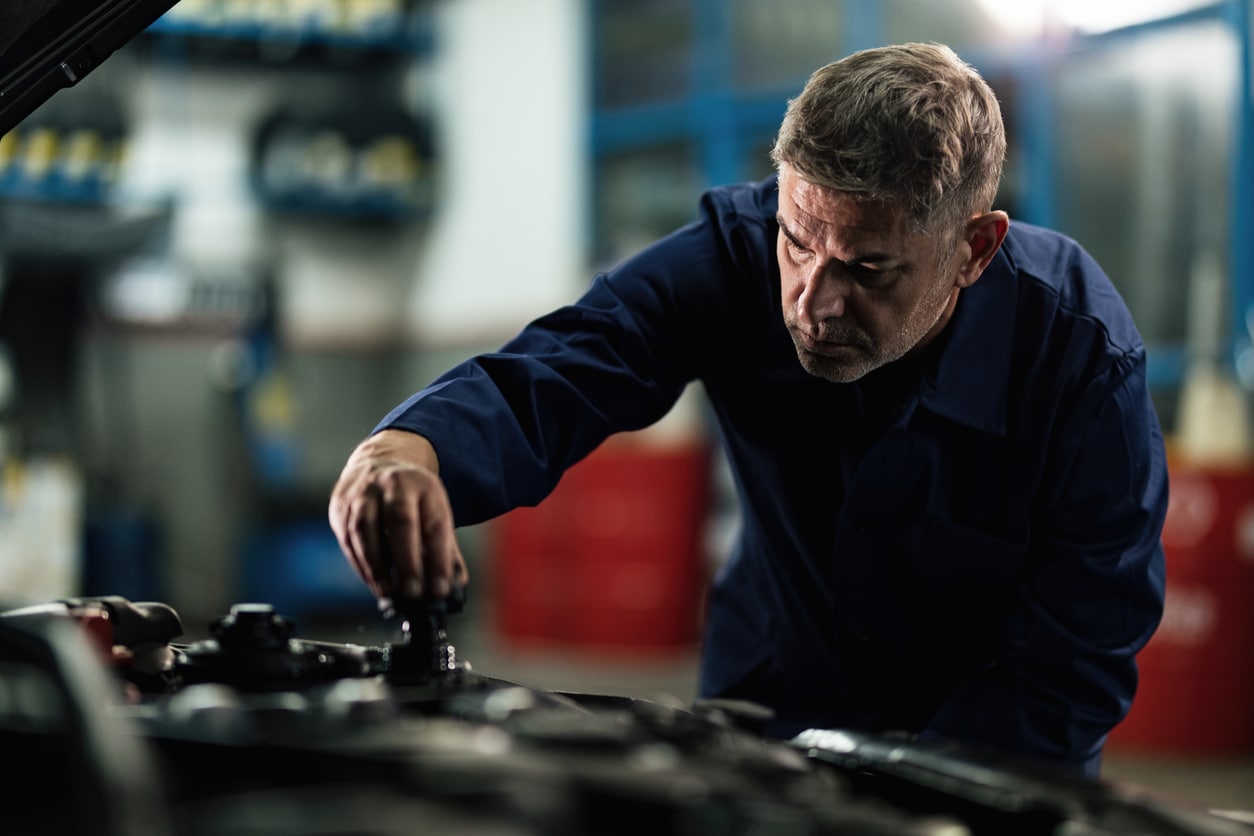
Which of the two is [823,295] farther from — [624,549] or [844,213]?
[624,549]

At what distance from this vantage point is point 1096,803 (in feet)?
2.73

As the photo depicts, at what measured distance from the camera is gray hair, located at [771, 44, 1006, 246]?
133 cm

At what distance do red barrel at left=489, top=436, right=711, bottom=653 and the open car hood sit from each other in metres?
4.48

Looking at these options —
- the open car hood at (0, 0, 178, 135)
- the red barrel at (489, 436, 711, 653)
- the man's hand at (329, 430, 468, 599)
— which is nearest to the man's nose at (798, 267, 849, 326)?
the man's hand at (329, 430, 468, 599)

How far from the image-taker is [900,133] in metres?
1.33

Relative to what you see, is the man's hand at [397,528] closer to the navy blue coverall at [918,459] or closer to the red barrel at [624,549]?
the navy blue coverall at [918,459]

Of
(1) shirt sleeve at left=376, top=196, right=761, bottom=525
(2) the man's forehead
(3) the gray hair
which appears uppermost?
(3) the gray hair

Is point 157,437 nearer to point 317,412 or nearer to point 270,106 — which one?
point 317,412

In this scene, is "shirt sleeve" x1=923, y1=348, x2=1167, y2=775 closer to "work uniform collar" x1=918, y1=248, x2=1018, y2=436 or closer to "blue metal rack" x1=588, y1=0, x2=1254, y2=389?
"work uniform collar" x1=918, y1=248, x2=1018, y2=436

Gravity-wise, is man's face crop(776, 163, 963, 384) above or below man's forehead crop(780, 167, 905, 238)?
below

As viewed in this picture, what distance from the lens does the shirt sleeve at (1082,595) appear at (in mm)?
1490

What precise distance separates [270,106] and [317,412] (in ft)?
5.15

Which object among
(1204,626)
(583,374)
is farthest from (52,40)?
(1204,626)

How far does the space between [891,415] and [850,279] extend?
0.25m
